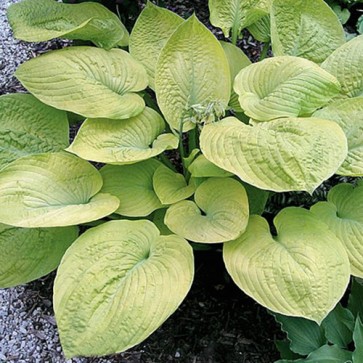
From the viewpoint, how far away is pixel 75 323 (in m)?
1.12

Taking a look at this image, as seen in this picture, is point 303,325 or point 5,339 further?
point 5,339

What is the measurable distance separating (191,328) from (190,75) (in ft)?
2.35

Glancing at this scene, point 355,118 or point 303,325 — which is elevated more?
point 355,118

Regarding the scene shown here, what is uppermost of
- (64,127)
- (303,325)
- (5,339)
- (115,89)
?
(115,89)

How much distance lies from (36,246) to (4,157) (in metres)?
0.27

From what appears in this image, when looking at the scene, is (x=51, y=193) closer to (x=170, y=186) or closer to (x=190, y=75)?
(x=170, y=186)

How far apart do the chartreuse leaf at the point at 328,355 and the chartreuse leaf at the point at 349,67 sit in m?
0.70

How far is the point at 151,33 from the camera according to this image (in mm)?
1654

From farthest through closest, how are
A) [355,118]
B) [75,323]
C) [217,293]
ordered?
[217,293]
[355,118]
[75,323]

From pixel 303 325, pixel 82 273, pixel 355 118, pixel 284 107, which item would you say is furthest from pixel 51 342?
pixel 355 118

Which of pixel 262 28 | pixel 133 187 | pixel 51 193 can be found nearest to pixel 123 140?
pixel 133 187

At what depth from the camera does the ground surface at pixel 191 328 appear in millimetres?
1489

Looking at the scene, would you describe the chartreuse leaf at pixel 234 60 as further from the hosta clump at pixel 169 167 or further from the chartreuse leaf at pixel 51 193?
the chartreuse leaf at pixel 51 193

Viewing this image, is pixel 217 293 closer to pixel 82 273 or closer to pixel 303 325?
pixel 303 325
